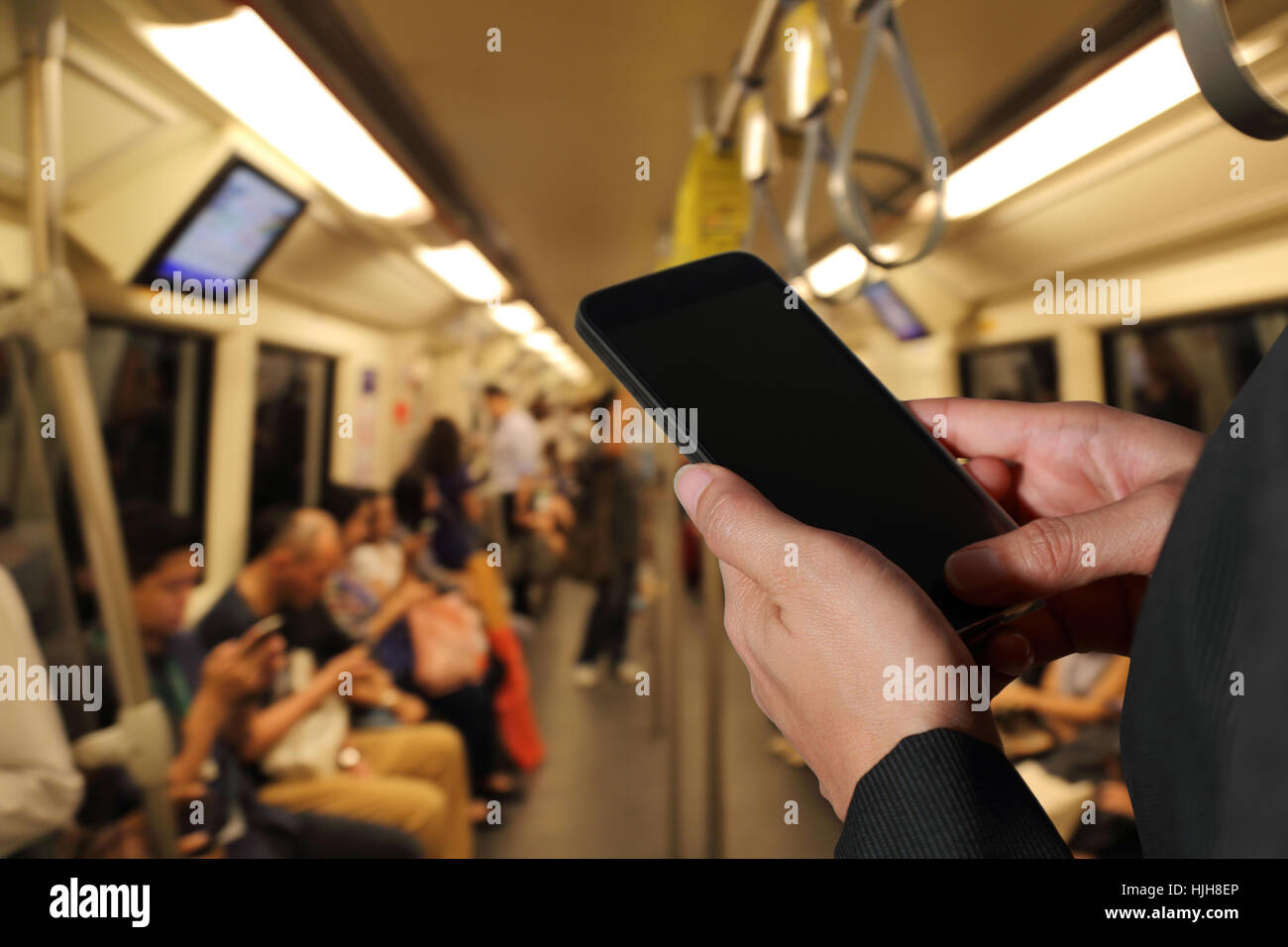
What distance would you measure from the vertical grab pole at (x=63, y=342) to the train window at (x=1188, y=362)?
56.6 inches

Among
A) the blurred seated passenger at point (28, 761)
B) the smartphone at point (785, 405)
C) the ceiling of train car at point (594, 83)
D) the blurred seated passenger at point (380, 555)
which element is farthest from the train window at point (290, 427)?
the smartphone at point (785, 405)

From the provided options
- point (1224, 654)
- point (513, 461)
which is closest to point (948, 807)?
point (1224, 654)

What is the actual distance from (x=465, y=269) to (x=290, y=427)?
0.48 meters

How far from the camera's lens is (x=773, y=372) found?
0.44 m

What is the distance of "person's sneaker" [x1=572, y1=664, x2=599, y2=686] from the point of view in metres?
1.99

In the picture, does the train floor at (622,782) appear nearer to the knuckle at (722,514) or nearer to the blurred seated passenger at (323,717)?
the blurred seated passenger at (323,717)

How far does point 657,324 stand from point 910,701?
0.27m

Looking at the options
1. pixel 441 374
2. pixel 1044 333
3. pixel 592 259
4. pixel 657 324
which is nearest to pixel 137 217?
pixel 441 374

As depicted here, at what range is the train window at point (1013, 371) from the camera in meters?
1.12

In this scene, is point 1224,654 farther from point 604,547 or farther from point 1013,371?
point 604,547

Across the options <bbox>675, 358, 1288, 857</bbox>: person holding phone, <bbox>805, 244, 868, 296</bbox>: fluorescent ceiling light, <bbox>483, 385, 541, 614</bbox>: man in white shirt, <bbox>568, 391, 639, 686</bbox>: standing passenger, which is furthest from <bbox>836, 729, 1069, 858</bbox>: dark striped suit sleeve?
<bbox>568, 391, 639, 686</bbox>: standing passenger

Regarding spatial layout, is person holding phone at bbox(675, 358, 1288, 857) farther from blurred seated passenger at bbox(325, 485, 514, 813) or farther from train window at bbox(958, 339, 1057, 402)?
blurred seated passenger at bbox(325, 485, 514, 813)

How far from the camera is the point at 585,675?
202 cm

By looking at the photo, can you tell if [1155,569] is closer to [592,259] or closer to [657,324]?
[657,324]
